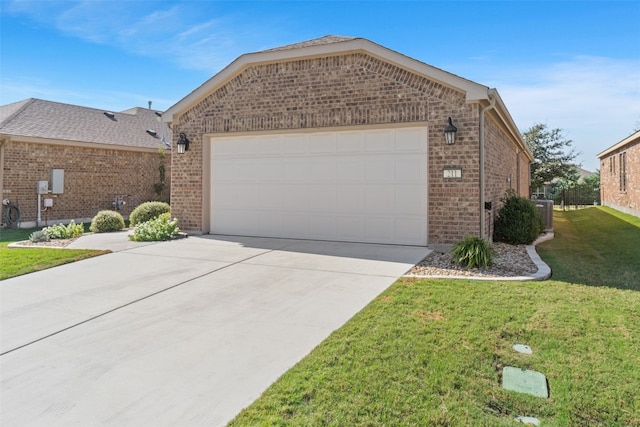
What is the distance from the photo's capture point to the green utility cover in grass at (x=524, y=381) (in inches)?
→ 117

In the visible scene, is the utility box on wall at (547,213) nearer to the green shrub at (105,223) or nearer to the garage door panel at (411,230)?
the garage door panel at (411,230)

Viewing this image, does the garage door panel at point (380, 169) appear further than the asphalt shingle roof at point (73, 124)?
No

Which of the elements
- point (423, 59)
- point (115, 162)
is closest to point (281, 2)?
point (423, 59)

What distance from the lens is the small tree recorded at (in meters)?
33.3

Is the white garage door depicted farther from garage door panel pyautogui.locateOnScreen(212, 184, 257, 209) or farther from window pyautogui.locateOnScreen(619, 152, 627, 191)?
window pyautogui.locateOnScreen(619, 152, 627, 191)

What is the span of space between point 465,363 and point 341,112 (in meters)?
6.88

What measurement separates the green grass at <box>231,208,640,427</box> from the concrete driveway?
1.19 ft

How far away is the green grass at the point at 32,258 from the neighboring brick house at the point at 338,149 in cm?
327

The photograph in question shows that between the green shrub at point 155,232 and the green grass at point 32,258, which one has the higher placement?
the green shrub at point 155,232

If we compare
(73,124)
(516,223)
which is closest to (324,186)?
(516,223)

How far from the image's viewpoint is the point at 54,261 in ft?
24.2

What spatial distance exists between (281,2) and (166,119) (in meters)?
4.40

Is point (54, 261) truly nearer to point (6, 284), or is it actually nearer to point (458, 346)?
point (6, 284)

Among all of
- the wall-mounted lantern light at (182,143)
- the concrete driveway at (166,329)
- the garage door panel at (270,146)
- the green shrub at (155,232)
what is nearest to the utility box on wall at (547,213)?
the concrete driveway at (166,329)
